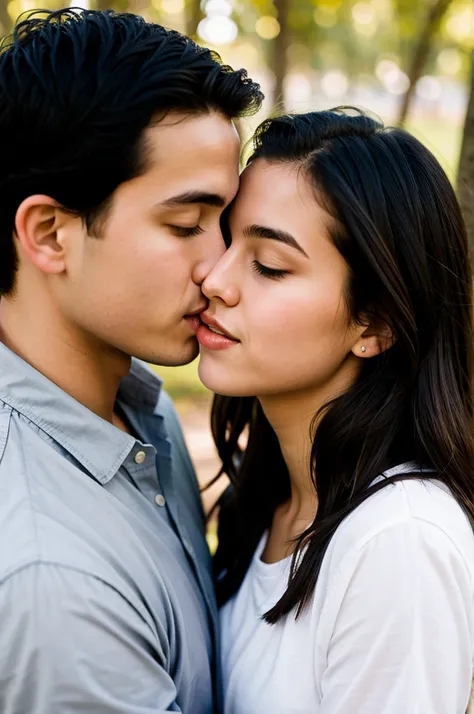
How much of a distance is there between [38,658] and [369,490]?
3.10ft

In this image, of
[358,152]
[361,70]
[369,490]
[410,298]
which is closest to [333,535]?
[369,490]

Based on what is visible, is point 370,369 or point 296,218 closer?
point 296,218

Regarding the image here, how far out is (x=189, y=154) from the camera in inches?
88.6

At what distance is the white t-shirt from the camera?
1.88 meters

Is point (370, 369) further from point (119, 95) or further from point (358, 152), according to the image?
point (119, 95)

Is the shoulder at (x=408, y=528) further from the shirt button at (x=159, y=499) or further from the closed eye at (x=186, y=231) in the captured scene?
the closed eye at (x=186, y=231)

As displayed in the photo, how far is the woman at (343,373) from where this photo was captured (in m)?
2.00

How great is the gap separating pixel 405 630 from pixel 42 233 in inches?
56.7

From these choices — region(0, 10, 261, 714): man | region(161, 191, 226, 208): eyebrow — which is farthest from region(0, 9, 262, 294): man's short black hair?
region(161, 191, 226, 208): eyebrow

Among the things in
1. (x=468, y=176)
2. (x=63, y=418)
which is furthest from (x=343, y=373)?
(x=468, y=176)

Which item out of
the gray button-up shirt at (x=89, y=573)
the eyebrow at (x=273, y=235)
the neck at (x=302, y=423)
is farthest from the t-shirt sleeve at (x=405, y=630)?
the eyebrow at (x=273, y=235)

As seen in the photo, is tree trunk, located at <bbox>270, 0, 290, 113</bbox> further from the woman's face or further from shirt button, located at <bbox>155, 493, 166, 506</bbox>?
shirt button, located at <bbox>155, 493, 166, 506</bbox>

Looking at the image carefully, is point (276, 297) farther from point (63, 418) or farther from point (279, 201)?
point (63, 418)

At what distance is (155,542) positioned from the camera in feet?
7.54
